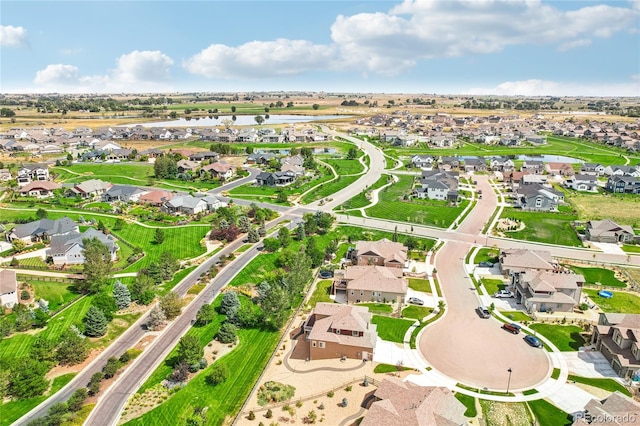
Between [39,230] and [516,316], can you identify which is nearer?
[516,316]

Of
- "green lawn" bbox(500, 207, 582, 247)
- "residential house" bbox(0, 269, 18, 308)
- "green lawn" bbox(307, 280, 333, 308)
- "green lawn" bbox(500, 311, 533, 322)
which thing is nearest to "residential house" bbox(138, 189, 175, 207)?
"residential house" bbox(0, 269, 18, 308)

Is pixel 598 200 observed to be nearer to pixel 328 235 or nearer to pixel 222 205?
pixel 328 235

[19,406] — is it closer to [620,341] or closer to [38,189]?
[620,341]

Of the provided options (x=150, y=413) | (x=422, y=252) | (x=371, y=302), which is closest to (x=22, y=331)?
(x=150, y=413)

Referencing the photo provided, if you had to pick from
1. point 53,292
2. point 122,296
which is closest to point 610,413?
point 122,296

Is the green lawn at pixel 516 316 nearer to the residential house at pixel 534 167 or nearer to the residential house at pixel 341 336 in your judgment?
the residential house at pixel 341 336

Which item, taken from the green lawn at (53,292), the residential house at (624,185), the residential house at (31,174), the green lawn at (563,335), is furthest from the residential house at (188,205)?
the residential house at (624,185)

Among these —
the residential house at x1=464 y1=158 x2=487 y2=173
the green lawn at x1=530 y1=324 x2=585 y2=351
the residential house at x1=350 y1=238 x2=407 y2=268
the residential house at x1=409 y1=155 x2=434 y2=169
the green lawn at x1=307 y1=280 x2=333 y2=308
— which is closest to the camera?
the green lawn at x1=530 y1=324 x2=585 y2=351

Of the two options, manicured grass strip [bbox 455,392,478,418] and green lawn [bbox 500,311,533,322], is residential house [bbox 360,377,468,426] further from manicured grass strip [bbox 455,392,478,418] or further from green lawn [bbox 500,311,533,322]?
green lawn [bbox 500,311,533,322]
